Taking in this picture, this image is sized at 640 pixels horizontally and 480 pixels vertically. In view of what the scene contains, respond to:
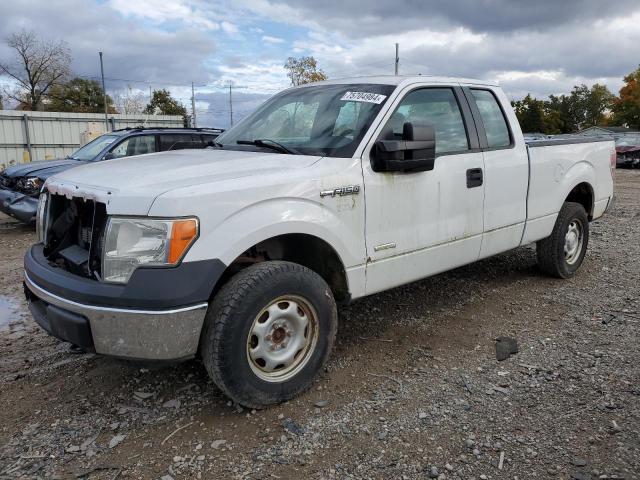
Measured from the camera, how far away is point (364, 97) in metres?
3.73

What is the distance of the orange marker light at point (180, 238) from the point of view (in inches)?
102

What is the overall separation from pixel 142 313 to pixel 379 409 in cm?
146

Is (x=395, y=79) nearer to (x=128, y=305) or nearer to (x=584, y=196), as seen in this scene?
(x=128, y=305)

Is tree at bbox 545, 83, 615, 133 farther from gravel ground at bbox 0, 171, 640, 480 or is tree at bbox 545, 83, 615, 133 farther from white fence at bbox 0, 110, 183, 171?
gravel ground at bbox 0, 171, 640, 480

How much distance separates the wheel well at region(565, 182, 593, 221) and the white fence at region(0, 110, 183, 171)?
60.4 ft

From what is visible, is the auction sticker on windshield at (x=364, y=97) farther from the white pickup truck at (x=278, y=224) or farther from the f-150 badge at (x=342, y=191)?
the f-150 badge at (x=342, y=191)

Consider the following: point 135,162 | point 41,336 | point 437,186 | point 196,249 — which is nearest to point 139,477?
point 196,249

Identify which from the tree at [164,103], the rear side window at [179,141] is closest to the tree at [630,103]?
the tree at [164,103]

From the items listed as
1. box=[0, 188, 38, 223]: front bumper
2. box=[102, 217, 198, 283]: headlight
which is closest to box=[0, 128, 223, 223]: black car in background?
box=[0, 188, 38, 223]: front bumper

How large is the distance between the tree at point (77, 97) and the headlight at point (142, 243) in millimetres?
58032

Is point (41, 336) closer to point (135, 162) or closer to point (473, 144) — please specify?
point (135, 162)

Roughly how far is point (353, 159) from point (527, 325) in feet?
7.19

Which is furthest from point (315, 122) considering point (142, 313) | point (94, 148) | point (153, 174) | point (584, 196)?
point (94, 148)

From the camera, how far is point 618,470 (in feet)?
8.26
